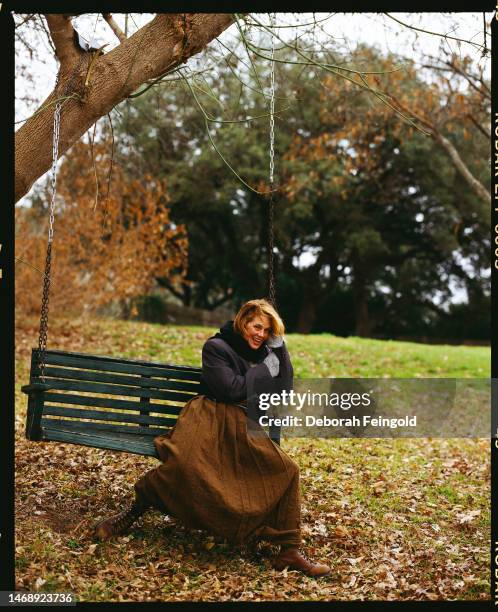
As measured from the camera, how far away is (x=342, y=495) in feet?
17.8

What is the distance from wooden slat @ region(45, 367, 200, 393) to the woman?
20.3 inches

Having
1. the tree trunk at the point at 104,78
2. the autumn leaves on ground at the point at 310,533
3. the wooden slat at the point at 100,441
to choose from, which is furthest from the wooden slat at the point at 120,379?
the tree trunk at the point at 104,78

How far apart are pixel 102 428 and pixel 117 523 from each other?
63 cm

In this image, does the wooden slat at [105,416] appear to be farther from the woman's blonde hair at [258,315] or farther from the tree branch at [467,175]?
the tree branch at [467,175]

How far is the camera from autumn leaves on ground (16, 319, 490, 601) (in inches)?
153

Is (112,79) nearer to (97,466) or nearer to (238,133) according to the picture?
(97,466)

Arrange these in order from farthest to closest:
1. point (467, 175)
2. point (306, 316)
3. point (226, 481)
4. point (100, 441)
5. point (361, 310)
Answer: point (361, 310)
point (306, 316)
point (467, 175)
point (100, 441)
point (226, 481)

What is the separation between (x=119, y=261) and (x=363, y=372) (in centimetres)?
472

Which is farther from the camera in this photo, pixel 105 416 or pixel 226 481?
pixel 105 416

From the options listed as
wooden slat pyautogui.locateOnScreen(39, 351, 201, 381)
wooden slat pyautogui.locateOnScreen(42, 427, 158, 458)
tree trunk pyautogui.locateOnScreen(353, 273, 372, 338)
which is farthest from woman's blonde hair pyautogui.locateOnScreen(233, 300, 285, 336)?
tree trunk pyautogui.locateOnScreen(353, 273, 372, 338)

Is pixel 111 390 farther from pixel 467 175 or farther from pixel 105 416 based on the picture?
pixel 467 175

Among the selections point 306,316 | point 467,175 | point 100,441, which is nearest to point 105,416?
point 100,441

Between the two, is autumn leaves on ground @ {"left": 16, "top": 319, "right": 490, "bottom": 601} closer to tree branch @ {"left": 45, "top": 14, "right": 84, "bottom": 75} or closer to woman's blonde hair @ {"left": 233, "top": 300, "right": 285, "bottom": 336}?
woman's blonde hair @ {"left": 233, "top": 300, "right": 285, "bottom": 336}

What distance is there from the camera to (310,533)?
183 inches
